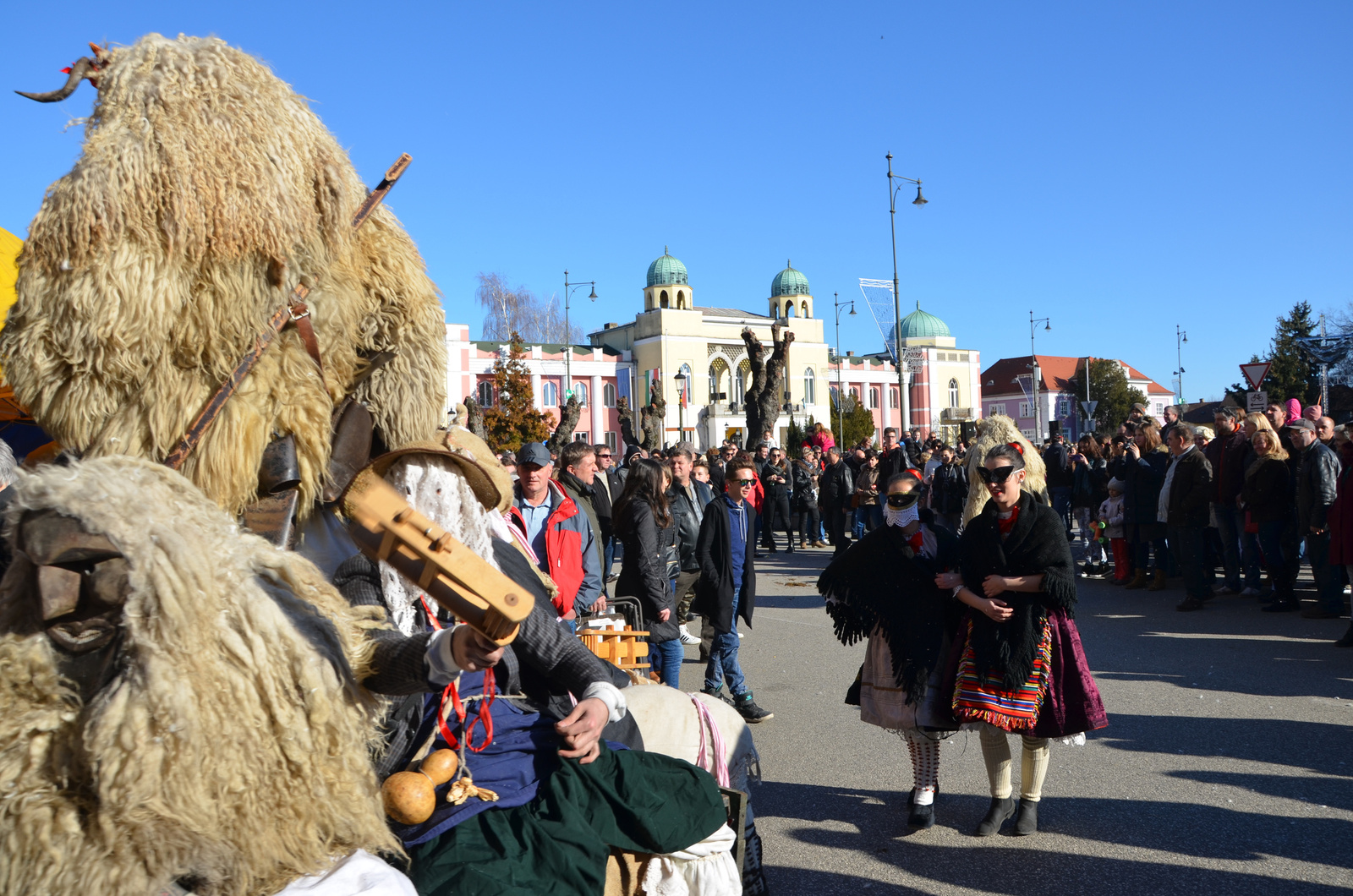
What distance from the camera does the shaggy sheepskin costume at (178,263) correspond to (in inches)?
66.9

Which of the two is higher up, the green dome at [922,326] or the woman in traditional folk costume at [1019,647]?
the green dome at [922,326]

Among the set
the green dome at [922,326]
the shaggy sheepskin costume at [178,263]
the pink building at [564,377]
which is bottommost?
the shaggy sheepskin costume at [178,263]

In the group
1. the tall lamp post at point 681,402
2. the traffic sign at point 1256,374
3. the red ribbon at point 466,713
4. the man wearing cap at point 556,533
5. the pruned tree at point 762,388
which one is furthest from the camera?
the tall lamp post at point 681,402

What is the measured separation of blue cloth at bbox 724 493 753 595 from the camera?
23.8 feet

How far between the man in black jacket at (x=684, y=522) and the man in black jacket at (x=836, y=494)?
739cm

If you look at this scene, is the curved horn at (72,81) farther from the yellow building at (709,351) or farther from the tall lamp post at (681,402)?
the yellow building at (709,351)

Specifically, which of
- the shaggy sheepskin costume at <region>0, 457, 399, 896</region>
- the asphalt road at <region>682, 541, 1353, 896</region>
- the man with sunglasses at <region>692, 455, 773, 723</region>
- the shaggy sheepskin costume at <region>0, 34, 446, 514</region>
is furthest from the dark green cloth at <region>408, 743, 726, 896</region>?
the man with sunglasses at <region>692, 455, 773, 723</region>

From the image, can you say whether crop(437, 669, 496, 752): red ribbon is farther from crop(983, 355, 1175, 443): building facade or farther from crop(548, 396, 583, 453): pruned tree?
crop(983, 355, 1175, 443): building facade

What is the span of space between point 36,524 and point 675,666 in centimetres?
579

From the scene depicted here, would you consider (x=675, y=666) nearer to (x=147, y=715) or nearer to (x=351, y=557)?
(x=351, y=557)

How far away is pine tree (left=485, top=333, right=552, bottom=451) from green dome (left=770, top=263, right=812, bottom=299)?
48.3 metres

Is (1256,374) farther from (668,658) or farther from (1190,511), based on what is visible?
(668,658)

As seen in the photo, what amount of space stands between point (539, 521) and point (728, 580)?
1.57 m

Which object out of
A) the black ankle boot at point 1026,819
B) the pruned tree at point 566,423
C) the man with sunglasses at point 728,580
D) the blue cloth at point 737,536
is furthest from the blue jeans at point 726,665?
the pruned tree at point 566,423
